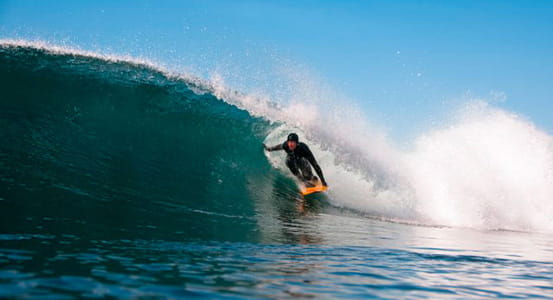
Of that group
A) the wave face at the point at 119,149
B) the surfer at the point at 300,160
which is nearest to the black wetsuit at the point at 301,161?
the surfer at the point at 300,160

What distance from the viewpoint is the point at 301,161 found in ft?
32.1

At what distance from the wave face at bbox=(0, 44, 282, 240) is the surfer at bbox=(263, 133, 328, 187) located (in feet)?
2.96

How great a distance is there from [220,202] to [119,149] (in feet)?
8.78

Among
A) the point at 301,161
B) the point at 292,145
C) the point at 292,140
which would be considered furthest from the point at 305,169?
the point at 292,140

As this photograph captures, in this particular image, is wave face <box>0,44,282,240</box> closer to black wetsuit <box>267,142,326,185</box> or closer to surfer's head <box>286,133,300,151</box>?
→ black wetsuit <box>267,142,326,185</box>

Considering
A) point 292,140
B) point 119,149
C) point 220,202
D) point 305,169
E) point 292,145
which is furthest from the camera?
point 305,169

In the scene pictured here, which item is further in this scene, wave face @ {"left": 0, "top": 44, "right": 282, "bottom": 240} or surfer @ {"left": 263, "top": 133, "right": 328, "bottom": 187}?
surfer @ {"left": 263, "top": 133, "right": 328, "bottom": 187}

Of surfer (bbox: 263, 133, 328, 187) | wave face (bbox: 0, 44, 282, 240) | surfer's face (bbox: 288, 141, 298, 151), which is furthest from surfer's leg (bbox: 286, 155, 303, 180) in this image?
wave face (bbox: 0, 44, 282, 240)

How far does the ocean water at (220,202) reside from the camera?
112 inches

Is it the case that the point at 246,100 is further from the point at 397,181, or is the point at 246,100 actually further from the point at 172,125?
the point at 397,181

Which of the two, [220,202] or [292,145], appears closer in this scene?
[220,202]

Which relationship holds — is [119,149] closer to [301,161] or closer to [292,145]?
[292,145]

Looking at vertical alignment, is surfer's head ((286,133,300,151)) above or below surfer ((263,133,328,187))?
above

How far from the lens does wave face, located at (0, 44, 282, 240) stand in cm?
487
